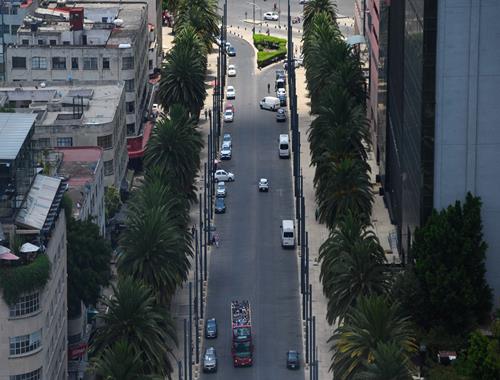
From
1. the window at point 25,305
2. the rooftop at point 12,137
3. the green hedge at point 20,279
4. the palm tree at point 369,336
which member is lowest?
the palm tree at point 369,336

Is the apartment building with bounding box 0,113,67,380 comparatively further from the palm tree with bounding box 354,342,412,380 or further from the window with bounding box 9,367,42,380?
the palm tree with bounding box 354,342,412,380

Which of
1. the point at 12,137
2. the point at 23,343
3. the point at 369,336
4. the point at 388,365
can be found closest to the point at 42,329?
the point at 23,343

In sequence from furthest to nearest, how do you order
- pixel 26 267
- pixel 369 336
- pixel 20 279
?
1. pixel 369 336
2. pixel 26 267
3. pixel 20 279

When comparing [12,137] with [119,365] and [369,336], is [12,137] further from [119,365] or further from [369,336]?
[369,336]

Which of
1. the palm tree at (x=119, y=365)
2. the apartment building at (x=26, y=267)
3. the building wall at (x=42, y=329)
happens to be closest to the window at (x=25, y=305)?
the apartment building at (x=26, y=267)

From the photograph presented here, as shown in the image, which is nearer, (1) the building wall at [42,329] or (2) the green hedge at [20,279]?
(2) the green hedge at [20,279]

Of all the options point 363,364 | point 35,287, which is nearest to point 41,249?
point 35,287

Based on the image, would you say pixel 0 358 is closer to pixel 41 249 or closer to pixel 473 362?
pixel 41 249

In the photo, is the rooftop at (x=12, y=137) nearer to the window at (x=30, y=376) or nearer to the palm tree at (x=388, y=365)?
the window at (x=30, y=376)
